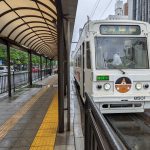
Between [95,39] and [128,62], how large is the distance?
1275 millimetres

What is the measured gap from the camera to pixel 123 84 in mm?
8789

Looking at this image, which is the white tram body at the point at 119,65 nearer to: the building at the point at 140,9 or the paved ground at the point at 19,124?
the paved ground at the point at 19,124

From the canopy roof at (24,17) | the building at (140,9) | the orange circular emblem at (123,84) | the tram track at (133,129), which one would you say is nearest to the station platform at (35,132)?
the tram track at (133,129)

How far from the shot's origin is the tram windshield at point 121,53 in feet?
29.9

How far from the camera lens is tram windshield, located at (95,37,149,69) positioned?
9.10 metres

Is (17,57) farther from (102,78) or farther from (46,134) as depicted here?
(46,134)

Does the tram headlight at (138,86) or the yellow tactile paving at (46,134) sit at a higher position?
the tram headlight at (138,86)

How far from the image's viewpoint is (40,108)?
10.5 meters

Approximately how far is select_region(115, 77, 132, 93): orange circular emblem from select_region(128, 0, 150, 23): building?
30.6 metres

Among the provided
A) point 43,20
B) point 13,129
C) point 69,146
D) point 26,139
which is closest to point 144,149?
point 69,146

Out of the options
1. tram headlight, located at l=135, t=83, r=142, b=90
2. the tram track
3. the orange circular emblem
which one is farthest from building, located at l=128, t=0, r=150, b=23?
the orange circular emblem

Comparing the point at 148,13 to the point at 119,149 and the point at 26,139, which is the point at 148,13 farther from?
the point at 119,149

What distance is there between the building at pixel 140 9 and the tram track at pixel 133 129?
30.3 m

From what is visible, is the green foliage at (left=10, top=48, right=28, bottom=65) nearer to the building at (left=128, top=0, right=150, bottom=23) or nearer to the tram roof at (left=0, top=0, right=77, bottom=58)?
the building at (left=128, top=0, right=150, bottom=23)
